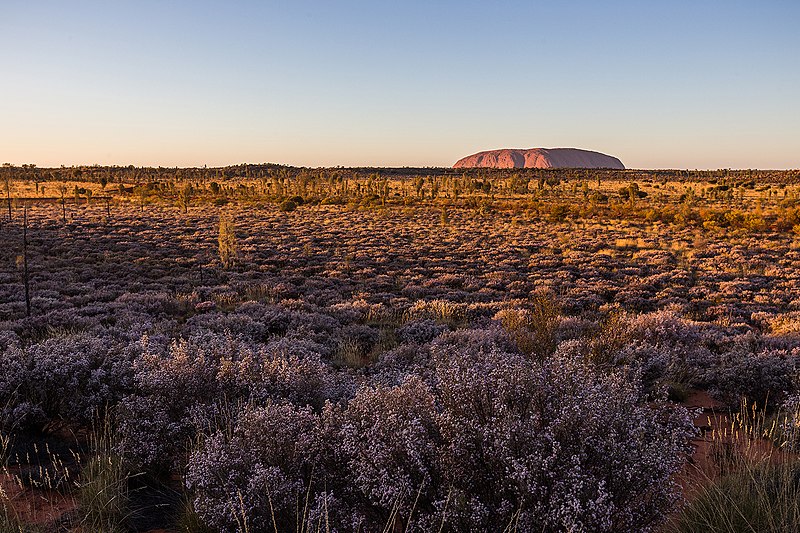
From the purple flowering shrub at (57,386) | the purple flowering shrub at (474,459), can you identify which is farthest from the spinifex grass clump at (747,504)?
the purple flowering shrub at (57,386)

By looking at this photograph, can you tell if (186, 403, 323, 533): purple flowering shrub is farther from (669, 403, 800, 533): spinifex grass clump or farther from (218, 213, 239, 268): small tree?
(218, 213, 239, 268): small tree

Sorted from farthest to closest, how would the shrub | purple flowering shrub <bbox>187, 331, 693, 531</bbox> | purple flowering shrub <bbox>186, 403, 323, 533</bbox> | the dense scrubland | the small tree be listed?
the shrub < the small tree < purple flowering shrub <bbox>186, 403, 323, 533</bbox> < the dense scrubland < purple flowering shrub <bbox>187, 331, 693, 531</bbox>

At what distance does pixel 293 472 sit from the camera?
3.65 metres

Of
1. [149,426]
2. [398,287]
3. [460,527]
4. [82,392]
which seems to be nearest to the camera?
[460,527]

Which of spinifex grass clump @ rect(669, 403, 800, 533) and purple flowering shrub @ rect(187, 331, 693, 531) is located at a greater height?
purple flowering shrub @ rect(187, 331, 693, 531)

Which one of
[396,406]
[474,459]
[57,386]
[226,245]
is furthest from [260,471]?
[226,245]

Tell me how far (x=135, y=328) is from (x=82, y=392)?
403cm

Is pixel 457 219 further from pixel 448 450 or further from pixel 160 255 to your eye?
pixel 448 450

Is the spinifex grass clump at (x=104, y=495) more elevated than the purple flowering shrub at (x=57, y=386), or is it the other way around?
the purple flowering shrub at (x=57, y=386)

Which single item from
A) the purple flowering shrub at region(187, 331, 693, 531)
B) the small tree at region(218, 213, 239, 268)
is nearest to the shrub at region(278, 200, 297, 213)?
the small tree at region(218, 213, 239, 268)

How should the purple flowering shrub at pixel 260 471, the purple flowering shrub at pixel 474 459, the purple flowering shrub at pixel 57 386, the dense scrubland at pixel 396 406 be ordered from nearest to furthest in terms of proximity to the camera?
the purple flowering shrub at pixel 474 459 → the dense scrubland at pixel 396 406 → the purple flowering shrub at pixel 260 471 → the purple flowering shrub at pixel 57 386

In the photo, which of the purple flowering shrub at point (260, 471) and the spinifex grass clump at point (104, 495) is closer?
the purple flowering shrub at point (260, 471)

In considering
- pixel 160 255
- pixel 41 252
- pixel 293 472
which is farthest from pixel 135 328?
pixel 41 252

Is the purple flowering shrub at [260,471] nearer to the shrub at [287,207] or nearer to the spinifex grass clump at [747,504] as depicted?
the spinifex grass clump at [747,504]
